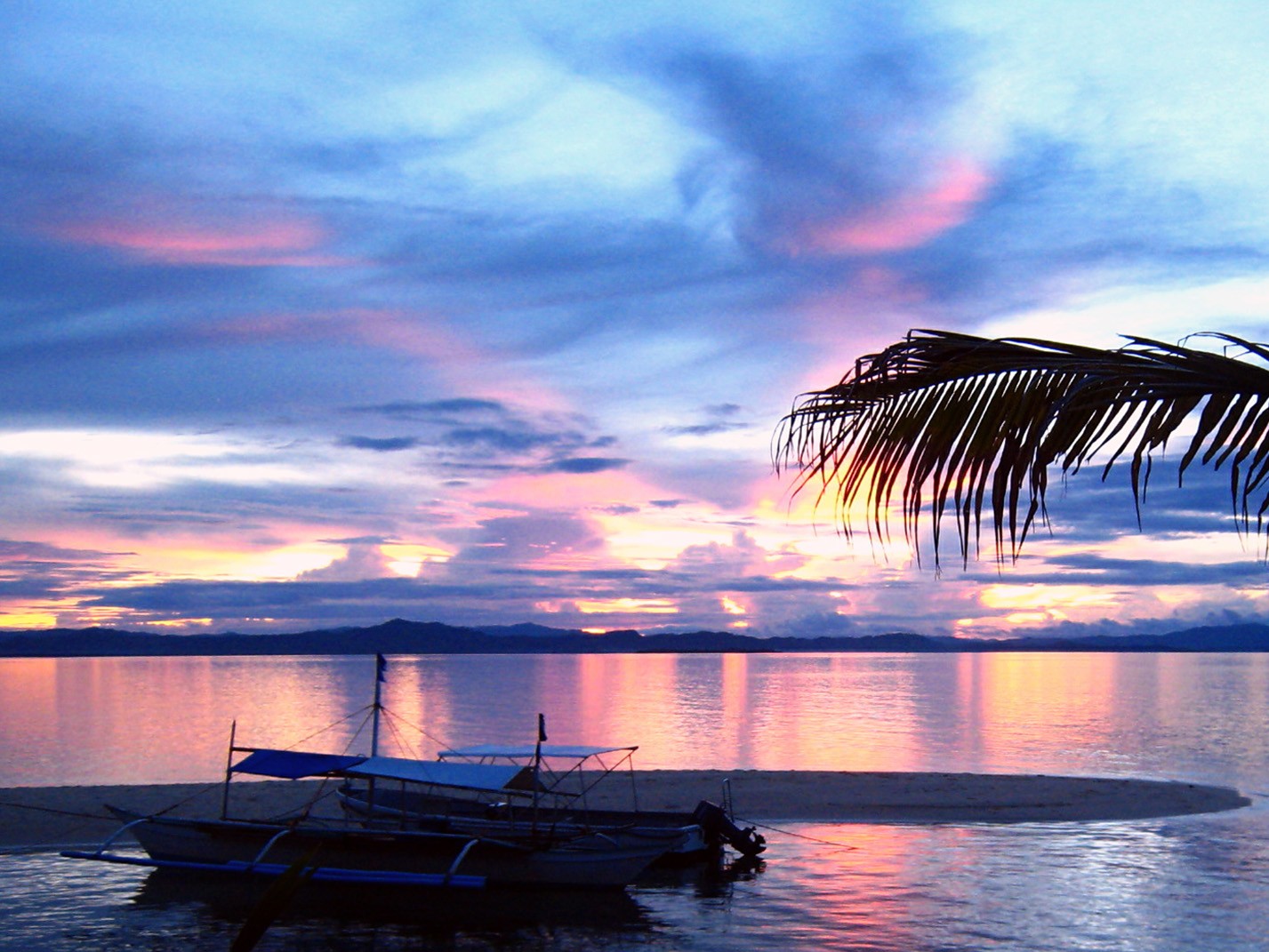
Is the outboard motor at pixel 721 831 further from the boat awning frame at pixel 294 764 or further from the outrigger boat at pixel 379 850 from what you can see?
the boat awning frame at pixel 294 764

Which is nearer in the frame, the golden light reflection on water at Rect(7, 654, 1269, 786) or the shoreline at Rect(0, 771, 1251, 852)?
the shoreline at Rect(0, 771, 1251, 852)

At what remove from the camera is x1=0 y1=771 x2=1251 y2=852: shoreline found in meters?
39.0

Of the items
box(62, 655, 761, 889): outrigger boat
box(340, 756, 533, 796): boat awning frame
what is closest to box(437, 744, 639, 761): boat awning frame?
box(62, 655, 761, 889): outrigger boat

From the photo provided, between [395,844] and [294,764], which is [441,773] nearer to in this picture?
[395,844]

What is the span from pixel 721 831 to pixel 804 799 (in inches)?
502

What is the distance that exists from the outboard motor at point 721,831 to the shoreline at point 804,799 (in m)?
7.62

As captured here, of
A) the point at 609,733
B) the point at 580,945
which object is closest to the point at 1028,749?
the point at 609,733

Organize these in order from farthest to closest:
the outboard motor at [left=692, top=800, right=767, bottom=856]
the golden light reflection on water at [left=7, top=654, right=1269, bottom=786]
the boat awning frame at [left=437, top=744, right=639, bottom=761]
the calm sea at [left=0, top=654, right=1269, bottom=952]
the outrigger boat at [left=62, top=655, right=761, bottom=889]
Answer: the golden light reflection on water at [left=7, top=654, right=1269, bottom=786] < the boat awning frame at [left=437, top=744, right=639, bottom=761] < the outboard motor at [left=692, top=800, right=767, bottom=856] < the outrigger boat at [left=62, top=655, right=761, bottom=889] < the calm sea at [left=0, top=654, right=1269, bottom=952]

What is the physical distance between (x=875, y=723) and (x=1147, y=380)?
96969 millimetres

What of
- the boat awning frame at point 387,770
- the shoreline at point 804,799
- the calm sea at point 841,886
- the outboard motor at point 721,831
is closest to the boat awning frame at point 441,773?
the boat awning frame at point 387,770

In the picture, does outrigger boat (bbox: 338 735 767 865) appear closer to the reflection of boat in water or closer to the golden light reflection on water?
the reflection of boat in water

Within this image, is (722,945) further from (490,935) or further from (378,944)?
(378,944)

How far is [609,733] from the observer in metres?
87.9

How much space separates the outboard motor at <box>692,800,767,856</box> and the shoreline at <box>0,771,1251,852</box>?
7.62 m
